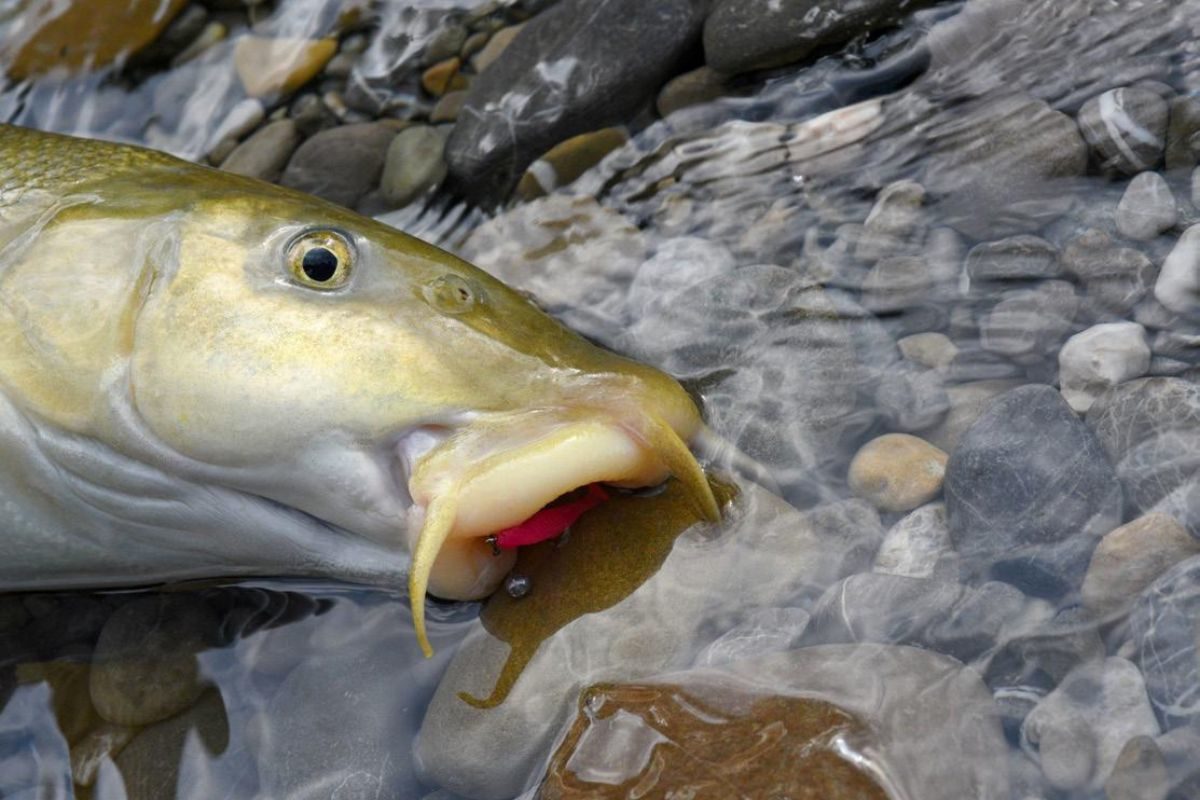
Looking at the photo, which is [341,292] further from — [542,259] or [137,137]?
[137,137]

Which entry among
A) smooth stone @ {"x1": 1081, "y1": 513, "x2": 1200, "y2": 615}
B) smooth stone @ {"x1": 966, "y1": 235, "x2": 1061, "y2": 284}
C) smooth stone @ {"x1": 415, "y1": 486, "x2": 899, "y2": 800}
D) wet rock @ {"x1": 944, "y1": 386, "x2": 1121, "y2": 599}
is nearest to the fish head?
smooth stone @ {"x1": 415, "y1": 486, "x2": 899, "y2": 800}

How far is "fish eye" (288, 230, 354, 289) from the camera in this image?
98.0 inches

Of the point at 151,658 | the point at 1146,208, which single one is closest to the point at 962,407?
the point at 1146,208

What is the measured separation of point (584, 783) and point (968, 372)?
1.30 m

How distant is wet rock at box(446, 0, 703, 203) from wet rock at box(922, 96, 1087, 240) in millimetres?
921

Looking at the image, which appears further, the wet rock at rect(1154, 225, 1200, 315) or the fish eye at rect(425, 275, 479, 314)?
the wet rock at rect(1154, 225, 1200, 315)

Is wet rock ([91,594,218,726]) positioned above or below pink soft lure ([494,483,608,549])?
below

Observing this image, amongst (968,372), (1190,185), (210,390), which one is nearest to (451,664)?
(210,390)

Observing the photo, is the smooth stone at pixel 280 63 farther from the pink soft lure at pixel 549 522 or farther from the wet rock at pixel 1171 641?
the wet rock at pixel 1171 641

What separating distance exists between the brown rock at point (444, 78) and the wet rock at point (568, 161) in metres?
0.61

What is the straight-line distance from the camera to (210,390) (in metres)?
2.45

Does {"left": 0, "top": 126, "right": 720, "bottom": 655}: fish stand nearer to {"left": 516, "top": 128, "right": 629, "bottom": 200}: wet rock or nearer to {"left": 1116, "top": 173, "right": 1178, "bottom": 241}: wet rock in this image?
{"left": 516, "top": 128, "right": 629, "bottom": 200}: wet rock

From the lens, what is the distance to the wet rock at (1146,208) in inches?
110

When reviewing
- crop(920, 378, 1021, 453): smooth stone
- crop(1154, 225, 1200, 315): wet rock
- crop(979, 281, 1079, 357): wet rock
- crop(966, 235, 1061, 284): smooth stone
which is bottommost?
crop(920, 378, 1021, 453): smooth stone
